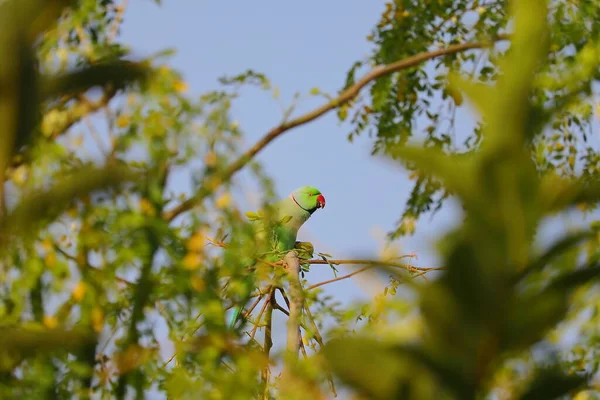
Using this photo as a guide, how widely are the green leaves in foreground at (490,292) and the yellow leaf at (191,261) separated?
2.32 feet

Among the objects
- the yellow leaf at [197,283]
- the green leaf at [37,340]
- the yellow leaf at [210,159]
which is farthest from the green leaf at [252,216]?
the green leaf at [37,340]

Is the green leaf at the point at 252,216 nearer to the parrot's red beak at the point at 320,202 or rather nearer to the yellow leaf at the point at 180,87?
the yellow leaf at the point at 180,87

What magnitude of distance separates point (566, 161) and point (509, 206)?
3320mm

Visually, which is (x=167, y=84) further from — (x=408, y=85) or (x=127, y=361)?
(x=408, y=85)

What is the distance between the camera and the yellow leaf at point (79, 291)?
1370 millimetres

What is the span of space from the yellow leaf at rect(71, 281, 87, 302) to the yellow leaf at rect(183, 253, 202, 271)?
7.7 inches

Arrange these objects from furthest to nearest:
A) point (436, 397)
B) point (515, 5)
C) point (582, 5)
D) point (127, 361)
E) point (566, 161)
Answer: point (566, 161) < point (582, 5) < point (127, 361) < point (515, 5) < point (436, 397)

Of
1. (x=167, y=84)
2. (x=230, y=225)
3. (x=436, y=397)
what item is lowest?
(x=436, y=397)

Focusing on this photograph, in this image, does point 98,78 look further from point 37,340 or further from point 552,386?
point 552,386

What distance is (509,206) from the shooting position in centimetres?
75

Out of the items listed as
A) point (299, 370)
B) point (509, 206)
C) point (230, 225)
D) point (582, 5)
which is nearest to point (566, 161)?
point (582, 5)

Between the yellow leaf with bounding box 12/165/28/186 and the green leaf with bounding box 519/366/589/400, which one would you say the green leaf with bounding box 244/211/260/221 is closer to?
the yellow leaf with bounding box 12/165/28/186

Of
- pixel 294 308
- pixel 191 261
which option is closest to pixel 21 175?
pixel 191 261

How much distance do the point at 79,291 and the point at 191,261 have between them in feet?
0.72
